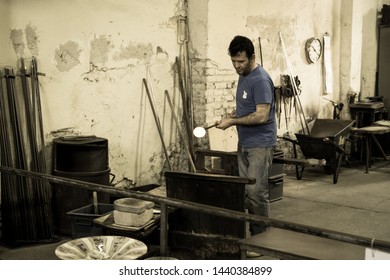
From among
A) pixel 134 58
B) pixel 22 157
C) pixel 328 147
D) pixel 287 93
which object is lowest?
pixel 328 147

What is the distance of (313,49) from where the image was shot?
809cm

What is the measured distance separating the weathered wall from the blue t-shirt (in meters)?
1.67

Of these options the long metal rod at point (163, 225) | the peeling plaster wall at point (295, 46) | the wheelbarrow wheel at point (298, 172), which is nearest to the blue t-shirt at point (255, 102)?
the long metal rod at point (163, 225)

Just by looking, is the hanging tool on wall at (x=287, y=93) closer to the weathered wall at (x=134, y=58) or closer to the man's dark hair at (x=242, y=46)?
the weathered wall at (x=134, y=58)

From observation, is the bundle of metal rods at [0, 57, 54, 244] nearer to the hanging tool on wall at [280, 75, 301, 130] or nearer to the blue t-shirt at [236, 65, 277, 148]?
the blue t-shirt at [236, 65, 277, 148]

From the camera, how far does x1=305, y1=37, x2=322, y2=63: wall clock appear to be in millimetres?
7992

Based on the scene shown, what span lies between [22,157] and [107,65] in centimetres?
135

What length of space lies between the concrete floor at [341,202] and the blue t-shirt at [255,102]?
1.29 metres

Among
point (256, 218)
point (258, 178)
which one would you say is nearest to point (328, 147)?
point (258, 178)

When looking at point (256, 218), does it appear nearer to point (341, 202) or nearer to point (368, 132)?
point (341, 202)

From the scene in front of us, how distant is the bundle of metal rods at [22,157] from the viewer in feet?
15.0

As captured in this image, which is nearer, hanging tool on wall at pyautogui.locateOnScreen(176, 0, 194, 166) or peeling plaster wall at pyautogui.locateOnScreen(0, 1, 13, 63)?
peeling plaster wall at pyautogui.locateOnScreen(0, 1, 13, 63)

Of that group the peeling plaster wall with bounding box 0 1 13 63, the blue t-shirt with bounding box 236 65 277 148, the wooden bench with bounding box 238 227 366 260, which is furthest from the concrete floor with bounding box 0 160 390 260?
the wooden bench with bounding box 238 227 366 260

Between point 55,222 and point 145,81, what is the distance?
182 centimetres
